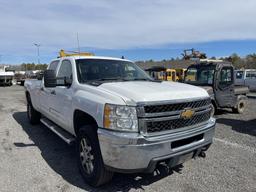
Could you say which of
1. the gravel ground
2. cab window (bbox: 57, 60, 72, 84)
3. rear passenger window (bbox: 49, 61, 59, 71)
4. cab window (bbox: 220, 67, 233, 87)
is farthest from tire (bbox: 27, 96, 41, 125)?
cab window (bbox: 220, 67, 233, 87)

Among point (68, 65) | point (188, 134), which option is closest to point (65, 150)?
point (68, 65)

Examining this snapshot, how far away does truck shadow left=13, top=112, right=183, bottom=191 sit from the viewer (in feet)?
11.9

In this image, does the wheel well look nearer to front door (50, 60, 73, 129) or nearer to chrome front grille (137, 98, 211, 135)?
front door (50, 60, 73, 129)

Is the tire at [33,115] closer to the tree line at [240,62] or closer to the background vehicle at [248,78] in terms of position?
the background vehicle at [248,78]

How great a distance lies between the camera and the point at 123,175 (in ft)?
13.0

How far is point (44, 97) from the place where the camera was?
5.84 meters

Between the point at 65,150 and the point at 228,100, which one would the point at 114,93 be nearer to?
the point at 65,150

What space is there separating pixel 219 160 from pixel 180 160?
1.62m

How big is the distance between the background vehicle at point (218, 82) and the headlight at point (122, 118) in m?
5.52

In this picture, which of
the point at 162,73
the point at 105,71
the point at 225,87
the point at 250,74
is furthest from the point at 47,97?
the point at 250,74

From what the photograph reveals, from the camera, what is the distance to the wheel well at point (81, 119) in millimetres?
3723

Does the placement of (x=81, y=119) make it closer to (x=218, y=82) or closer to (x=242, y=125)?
(x=242, y=125)

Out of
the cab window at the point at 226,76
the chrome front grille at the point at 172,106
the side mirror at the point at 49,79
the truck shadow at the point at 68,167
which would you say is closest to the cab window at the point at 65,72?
the side mirror at the point at 49,79

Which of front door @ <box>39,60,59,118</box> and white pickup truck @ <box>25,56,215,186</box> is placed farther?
front door @ <box>39,60,59,118</box>
